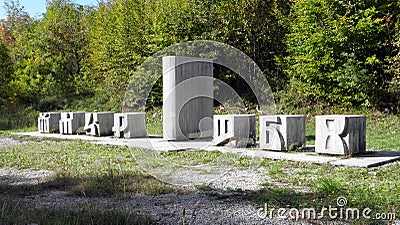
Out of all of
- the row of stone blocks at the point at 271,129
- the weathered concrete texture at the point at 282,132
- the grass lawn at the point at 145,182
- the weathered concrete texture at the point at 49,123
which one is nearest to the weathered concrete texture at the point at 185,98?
the row of stone blocks at the point at 271,129

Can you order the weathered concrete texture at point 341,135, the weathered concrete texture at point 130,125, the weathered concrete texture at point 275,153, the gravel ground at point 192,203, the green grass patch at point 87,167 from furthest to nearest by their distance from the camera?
the weathered concrete texture at point 130,125, the weathered concrete texture at point 341,135, the weathered concrete texture at point 275,153, the green grass patch at point 87,167, the gravel ground at point 192,203

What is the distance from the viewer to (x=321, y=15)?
39.8 feet

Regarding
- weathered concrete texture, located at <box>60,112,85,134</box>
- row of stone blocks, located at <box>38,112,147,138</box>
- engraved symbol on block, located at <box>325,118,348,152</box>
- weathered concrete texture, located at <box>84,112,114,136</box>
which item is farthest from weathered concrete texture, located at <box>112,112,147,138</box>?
engraved symbol on block, located at <box>325,118,348,152</box>

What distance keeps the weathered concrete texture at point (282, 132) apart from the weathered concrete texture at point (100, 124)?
16.0 feet

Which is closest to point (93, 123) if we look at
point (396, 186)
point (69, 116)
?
point (69, 116)

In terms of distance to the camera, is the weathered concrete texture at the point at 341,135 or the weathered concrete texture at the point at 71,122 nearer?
the weathered concrete texture at the point at 341,135

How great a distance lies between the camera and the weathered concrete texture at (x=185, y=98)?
374 inches

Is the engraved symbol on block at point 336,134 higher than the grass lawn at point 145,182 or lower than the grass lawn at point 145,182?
higher

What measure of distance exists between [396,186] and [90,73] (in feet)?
55.5

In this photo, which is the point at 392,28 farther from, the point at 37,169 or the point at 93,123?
the point at 37,169

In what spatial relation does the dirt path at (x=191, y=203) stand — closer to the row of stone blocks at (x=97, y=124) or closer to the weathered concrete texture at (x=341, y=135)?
the weathered concrete texture at (x=341, y=135)

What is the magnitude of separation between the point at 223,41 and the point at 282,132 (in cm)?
761

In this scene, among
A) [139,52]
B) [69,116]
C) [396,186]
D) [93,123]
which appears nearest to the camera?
[396,186]

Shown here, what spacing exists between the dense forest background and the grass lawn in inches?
150
